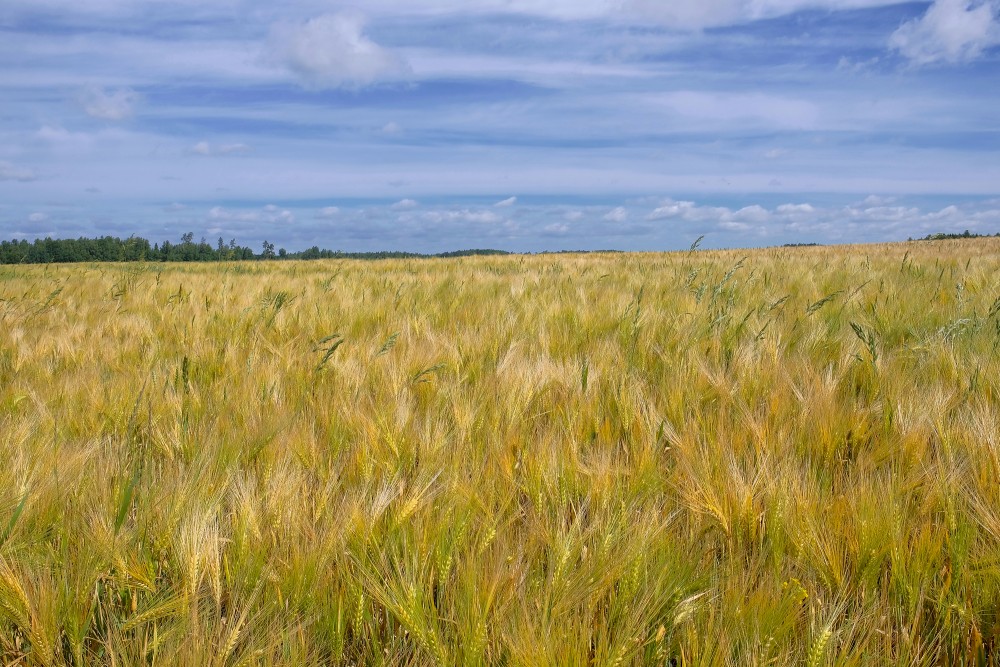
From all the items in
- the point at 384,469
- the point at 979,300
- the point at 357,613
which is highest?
the point at 979,300

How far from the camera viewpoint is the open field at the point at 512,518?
1.01 m

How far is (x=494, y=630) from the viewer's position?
1003 mm

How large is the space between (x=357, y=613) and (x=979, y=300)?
514 centimetres

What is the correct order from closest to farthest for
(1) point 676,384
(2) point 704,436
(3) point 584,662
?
(3) point 584,662, (2) point 704,436, (1) point 676,384

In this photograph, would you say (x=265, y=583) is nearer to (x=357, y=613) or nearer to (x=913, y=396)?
(x=357, y=613)

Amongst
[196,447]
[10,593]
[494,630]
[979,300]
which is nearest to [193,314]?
[196,447]

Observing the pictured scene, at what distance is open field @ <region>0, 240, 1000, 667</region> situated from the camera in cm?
101

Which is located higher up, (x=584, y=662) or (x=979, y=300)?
Answer: (x=979, y=300)

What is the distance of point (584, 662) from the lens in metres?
0.93

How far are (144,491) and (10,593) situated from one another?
30cm

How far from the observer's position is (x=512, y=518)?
1.32 meters

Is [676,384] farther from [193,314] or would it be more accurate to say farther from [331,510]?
[193,314]

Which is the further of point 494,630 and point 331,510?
point 331,510

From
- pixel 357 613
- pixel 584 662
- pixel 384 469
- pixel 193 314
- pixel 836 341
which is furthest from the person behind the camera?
pixel 193 314
